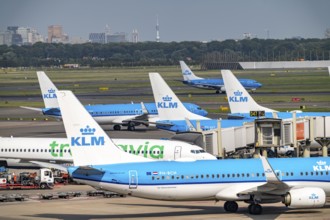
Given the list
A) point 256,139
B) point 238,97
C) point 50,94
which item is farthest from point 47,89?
point 256,139

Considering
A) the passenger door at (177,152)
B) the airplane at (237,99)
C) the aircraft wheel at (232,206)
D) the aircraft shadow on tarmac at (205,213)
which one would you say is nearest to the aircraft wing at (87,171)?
the aircraft shadow on tarmac at (205,213)

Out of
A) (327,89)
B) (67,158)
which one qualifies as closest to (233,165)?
(67,158)

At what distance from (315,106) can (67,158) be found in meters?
76.1

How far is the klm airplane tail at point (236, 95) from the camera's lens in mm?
100188

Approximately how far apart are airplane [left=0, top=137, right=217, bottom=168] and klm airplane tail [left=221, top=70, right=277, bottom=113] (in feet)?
80.6

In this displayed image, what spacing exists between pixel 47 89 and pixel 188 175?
63.2m

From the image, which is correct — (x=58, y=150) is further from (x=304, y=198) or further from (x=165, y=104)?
(x=304, y=198)

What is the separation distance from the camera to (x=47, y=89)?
117m

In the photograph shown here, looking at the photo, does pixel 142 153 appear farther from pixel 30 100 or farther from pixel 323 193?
pixel 30 100

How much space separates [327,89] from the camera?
653ft

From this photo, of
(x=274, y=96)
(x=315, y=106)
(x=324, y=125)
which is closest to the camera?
(x=324, y=125)

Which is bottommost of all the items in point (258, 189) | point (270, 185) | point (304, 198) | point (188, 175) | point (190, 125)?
point (304, 198)

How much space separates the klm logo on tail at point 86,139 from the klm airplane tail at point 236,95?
45.6 meters

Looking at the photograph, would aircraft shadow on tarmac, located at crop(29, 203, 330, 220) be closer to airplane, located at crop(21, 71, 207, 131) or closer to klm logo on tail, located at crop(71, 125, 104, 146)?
klm logo on tail, located at crop(71, 125, 104, 146)
